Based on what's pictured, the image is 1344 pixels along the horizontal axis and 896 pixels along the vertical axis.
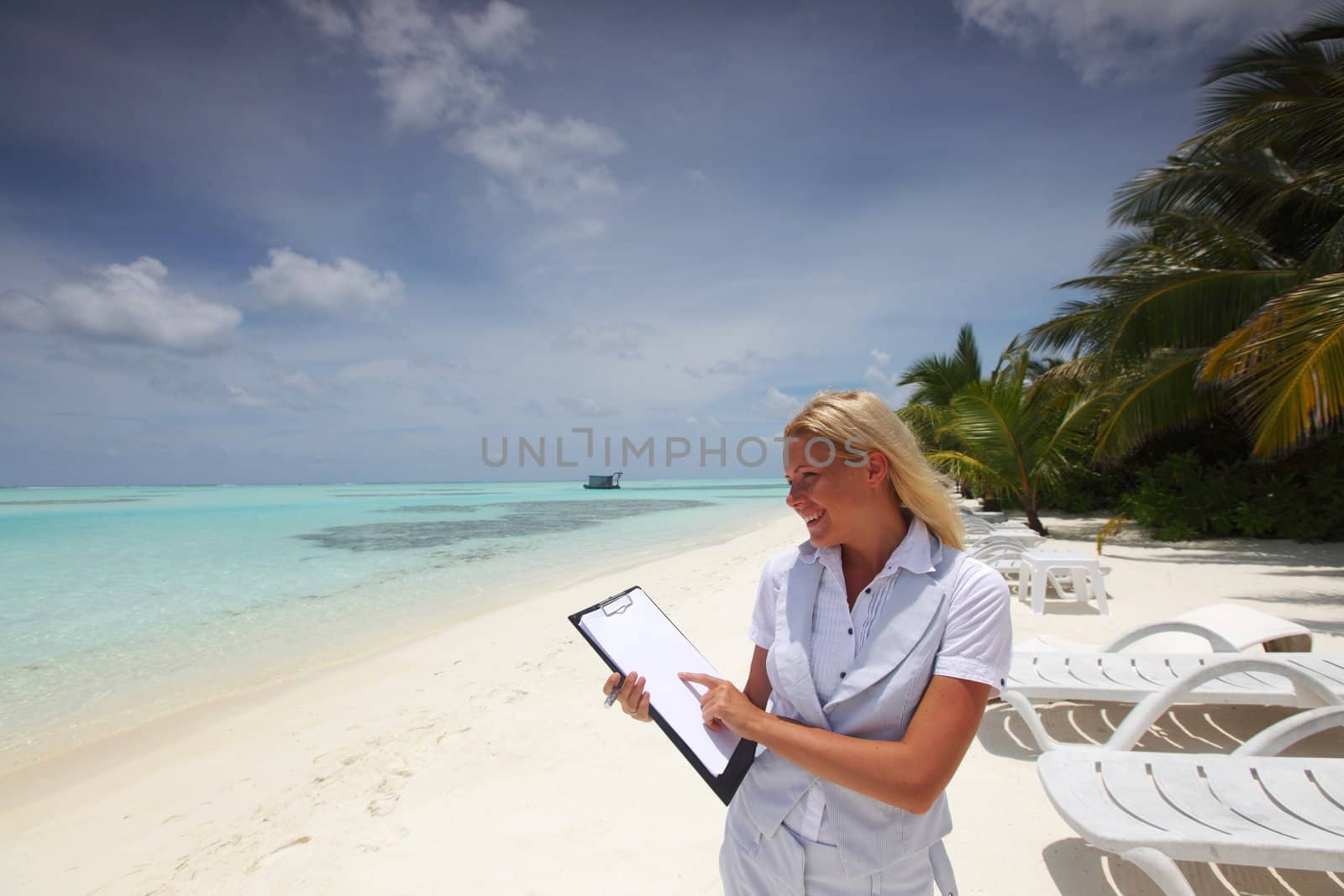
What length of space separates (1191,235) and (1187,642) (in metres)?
11.1

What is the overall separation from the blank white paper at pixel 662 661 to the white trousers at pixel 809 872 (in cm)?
17

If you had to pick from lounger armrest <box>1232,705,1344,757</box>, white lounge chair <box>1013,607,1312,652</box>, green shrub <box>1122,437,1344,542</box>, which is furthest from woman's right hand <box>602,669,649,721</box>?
green shrub <box>1122,437,1344,542</box>

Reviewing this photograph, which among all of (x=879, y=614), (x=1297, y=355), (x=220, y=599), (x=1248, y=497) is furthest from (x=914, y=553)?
(x=1248, y=497)

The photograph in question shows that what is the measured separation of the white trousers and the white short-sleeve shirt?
0.03 m

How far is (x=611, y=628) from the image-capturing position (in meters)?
1.42

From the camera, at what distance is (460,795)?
3.40 m

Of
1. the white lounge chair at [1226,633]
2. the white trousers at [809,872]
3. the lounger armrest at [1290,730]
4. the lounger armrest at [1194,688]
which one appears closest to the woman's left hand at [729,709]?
the white trousers at [809,872]

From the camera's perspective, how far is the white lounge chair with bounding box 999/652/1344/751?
261 centimetres

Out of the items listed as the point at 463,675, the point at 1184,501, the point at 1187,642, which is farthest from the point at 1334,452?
the point at 463,675

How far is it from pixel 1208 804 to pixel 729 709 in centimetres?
180

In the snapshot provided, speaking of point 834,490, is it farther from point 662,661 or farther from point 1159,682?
point 1159,682

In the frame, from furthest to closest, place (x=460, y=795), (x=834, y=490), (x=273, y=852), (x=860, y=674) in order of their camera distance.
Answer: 1. (x=460, y=795)
2. (x=273, y=852)
3. (x=834, y=490)
4. (x=860, y=674)

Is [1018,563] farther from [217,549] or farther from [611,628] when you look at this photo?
[217,549]

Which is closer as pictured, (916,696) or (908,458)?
(916,696)
